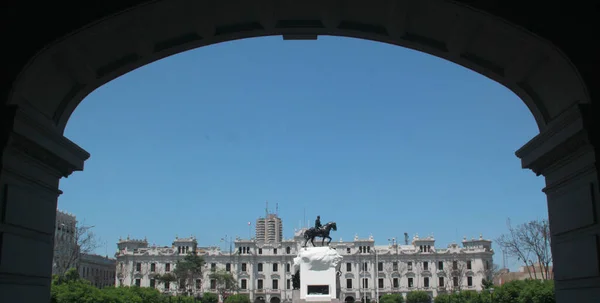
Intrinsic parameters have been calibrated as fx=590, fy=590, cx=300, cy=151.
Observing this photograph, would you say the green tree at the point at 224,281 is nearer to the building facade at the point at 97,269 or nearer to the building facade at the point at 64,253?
the building facade at the point at 97,269

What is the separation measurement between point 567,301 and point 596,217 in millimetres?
1639

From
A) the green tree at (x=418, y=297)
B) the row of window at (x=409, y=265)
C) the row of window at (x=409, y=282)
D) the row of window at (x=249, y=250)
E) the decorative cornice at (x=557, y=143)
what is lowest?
the green tree at (x=418, y=297)

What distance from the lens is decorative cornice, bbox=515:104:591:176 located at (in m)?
8.12

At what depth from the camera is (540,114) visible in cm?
988

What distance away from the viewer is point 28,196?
8.73 metres

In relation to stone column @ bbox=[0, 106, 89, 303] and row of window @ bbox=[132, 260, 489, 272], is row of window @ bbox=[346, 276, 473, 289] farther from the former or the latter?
stone column @ bbox=[0, 106, 89, 303]

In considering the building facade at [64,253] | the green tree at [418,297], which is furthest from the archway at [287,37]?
the green tree at [418,297]

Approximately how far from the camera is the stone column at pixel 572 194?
8039mm

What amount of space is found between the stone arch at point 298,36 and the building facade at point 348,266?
97075mm

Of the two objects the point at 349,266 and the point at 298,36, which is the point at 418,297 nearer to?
the point at 349,266

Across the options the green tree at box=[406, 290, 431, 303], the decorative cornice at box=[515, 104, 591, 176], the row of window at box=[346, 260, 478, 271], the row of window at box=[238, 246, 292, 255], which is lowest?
the green tree at box=[406, 290, 431, 303]

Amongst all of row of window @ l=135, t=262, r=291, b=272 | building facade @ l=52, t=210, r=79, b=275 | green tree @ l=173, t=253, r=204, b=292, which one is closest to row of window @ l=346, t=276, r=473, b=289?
row of window @ l=135, t=262, r=291, b=272

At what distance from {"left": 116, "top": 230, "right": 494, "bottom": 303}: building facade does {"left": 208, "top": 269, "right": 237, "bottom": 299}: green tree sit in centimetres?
212

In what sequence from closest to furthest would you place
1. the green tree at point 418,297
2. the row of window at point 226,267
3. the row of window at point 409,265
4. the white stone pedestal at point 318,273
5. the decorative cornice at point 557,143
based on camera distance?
the decorative cornice at point 557,143, the white stone pedestal at point 318,273, the green tree at point 418,297, the row of window at point 409,265, the row of window at point 226,267
